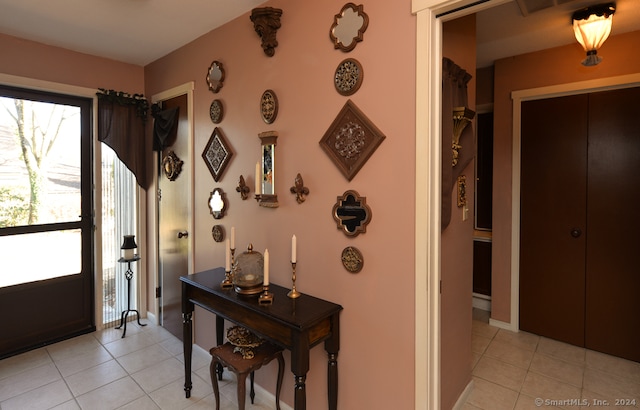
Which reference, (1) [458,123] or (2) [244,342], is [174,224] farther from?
(1) [458,123]

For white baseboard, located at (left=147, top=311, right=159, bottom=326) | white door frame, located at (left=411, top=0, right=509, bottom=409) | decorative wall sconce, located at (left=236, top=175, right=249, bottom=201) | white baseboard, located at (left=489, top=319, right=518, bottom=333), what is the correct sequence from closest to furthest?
1. white door frame, located at (left=411, top=0, right=509, bottom=409)
2. decorative wall sconce, located at (left=236, top=175, right=249, bottom=201)
3. white baseboard, located at (left=489, top=319, right=518, bottom=333)
4. white baseboard, located at (left=147, top=311, right=159, bottom=326)

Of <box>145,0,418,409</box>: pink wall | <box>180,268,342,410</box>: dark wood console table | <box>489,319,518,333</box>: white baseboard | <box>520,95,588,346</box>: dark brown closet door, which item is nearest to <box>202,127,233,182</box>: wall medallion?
<box>145,0,418,409</box>: pink wall

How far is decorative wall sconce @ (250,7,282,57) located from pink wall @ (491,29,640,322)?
2330mm

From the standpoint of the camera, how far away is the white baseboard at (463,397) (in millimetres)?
2005

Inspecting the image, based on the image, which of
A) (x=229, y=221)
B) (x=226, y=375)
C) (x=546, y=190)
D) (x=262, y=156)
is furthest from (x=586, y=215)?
(x=226, y=375)

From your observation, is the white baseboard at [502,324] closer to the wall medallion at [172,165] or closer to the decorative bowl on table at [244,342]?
the decorative bowl on table at [244,342]

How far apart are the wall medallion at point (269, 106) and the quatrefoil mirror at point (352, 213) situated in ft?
2.41

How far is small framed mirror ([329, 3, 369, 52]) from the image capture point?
1576 mm

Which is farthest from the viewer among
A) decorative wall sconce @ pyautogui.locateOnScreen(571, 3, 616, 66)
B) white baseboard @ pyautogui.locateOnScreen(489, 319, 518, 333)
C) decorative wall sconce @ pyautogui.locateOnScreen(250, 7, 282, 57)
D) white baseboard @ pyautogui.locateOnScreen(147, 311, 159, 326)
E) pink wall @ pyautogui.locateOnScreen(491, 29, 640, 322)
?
white baseboard @ pyautogui.locateOnScreen(147, 311, 159, 326)

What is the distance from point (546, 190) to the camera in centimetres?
290

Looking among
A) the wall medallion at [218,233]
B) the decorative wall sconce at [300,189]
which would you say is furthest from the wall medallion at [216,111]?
the decorative wall sconce at [300,189]

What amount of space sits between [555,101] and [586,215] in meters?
1.03

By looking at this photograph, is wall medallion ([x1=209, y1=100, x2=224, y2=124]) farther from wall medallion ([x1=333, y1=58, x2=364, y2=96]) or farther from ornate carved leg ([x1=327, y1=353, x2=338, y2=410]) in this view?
ornate carved leg ([x1=327, y1=353, x2=338, y2=410])

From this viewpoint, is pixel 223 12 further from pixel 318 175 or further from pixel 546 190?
pixel 546 190
